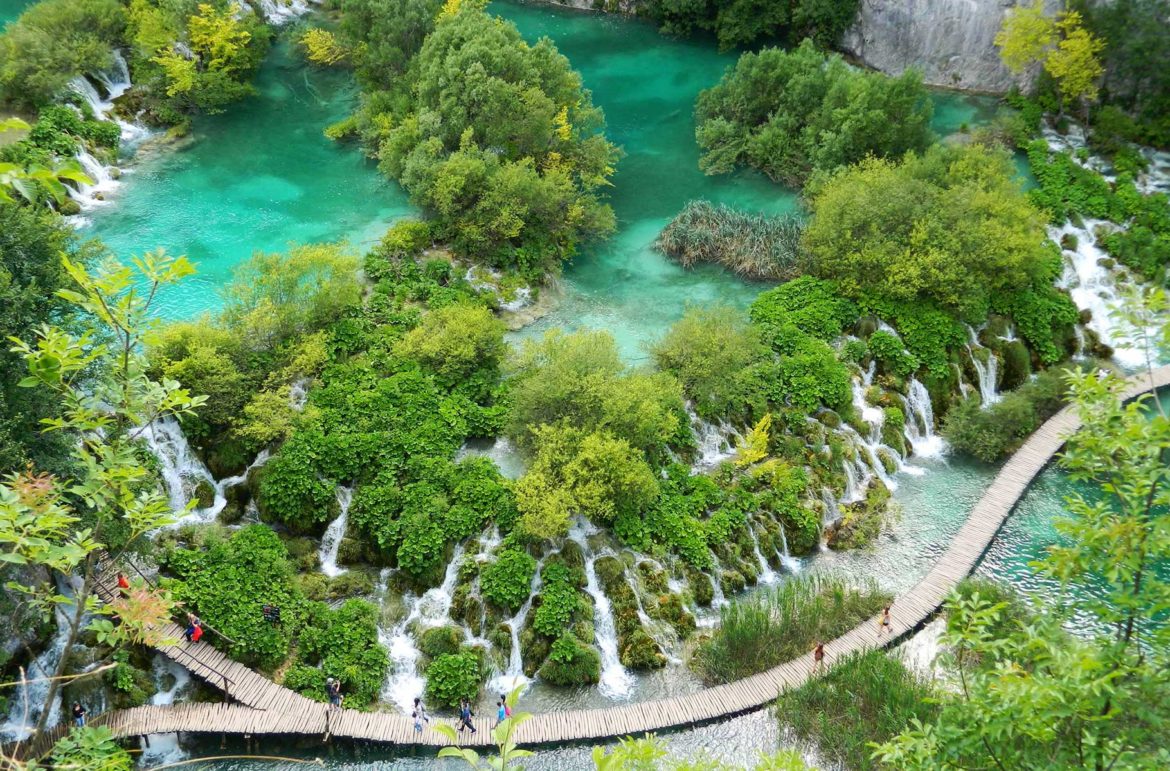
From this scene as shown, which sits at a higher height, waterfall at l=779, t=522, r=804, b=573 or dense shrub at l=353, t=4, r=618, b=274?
dense shrub at l=353, t=4, r=618, b=274

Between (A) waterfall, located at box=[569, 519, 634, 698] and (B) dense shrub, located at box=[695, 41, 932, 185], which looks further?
(B) dense shrub, located at box=[695, 41, 932, 185]

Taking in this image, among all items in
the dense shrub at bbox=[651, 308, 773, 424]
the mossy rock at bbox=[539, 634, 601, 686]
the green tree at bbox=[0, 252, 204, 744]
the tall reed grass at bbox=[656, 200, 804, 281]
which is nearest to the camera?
the green tree at bbox=[0, 252, 204, 744]

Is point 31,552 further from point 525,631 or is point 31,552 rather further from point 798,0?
point 798,0

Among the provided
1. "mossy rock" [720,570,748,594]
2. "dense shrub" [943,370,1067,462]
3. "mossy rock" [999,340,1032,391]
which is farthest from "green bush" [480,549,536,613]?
"mossy rock" [999,340,1032,391]

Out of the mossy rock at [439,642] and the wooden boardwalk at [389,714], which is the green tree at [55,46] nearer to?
the wooden boardwalk at [389,714]

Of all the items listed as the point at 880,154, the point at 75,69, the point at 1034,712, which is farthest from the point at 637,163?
the point at 1034,712

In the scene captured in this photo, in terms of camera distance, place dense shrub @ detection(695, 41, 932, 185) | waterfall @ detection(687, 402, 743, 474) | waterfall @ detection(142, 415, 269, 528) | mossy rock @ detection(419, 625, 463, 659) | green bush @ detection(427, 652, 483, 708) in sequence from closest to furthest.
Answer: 1. green bush @ detection(427, 652, 483, 708)
2. mossy rock @ detection(419, 625, 463, 659)
3. waterfall @ detection(142, 415, 269, 528)
4. waterfall @ detection(687, 402, 743, 474)
5. dense shrub @ detection(695, 41, 932, 185)

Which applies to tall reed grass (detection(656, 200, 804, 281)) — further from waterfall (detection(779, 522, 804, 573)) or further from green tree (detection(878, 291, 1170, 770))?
green tree (detection(878, 291, 1170, 770))

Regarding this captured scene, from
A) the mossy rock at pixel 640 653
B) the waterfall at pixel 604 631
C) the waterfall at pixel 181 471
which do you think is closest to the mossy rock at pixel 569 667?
the waterfall at pixel 604 631
